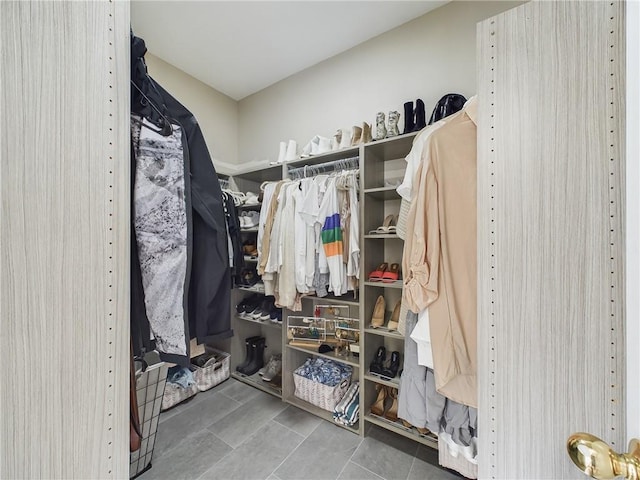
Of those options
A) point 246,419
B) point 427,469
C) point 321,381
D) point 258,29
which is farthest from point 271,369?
point 258,29

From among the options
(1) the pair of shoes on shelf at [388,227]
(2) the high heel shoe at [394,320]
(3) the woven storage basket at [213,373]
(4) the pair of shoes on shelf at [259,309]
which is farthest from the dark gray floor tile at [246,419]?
(1) the pair of shoes on shelf at [388,227]

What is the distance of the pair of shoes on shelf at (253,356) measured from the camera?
2344mm

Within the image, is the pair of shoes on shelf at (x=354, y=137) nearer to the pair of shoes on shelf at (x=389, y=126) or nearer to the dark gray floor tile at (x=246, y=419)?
the pair of shoes on shelf at (x=389, y=126)

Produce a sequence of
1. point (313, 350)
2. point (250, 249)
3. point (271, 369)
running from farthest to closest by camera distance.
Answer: point (250, 249) → point (271, 369) → point (313, 350)

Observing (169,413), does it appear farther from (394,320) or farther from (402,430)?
(394,320)

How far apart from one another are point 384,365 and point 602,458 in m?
1.47

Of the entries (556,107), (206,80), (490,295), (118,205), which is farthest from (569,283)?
(206,80)

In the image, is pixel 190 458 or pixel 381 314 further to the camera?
pixel 381 314

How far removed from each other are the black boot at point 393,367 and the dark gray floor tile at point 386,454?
0.42m

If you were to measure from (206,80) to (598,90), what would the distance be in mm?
2895

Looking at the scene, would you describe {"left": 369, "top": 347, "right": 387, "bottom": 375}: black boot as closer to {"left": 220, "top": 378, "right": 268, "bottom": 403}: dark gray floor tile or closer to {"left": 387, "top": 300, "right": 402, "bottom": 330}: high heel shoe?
{"left": 387, "top": 300, "right": 402, "bottom": 330}: high heel shoe

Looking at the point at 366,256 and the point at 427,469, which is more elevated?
the point at 366,256

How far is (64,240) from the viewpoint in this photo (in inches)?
16.8

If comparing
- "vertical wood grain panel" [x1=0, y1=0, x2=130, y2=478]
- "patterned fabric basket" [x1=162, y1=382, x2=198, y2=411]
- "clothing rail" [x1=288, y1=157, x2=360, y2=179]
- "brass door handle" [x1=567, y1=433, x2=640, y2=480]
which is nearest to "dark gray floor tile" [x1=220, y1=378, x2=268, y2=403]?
"patterned fabric basket" [x1=162, y1=382, x2=198, y2=411]
